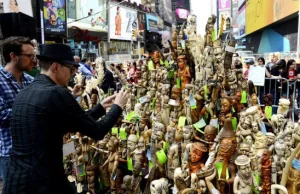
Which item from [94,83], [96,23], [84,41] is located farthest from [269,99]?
[96,23]

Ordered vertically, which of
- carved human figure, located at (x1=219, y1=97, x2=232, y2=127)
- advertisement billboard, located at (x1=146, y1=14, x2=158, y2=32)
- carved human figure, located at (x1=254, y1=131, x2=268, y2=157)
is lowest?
carved human figure, located at (x1=254, y1=131, x2=268, y2=157)

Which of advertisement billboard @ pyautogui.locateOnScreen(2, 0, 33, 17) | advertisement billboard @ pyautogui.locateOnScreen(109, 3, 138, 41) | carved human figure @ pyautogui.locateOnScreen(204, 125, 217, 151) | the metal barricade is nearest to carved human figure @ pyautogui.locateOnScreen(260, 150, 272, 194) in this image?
carved human figure @ pyautogui.locateOnScreen(204, 125, 217, 151)

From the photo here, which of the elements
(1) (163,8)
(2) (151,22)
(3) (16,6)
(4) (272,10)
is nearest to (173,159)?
(3) (16,6)

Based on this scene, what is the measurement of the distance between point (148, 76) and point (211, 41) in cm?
111

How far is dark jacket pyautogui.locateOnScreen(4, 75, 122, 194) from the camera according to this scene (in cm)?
154

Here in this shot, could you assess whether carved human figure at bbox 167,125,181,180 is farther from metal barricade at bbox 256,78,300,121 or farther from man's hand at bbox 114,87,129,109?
metal barricade at bbox 256,78,300,121

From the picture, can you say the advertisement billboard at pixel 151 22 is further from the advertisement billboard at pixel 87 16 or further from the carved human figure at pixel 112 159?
the carved human figure at pixel 112 159

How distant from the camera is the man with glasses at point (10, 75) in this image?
212cm

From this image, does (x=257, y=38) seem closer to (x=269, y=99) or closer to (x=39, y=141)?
(x=269, y=99)

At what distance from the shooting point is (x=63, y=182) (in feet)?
5.45

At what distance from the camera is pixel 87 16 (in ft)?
51.0

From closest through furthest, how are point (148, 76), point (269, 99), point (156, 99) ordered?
point (156, 99) < point (269, 99) < point (148, 76)

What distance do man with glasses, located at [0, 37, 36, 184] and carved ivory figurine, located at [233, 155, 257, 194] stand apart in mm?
1469

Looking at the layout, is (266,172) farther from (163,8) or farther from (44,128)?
(163,8)
